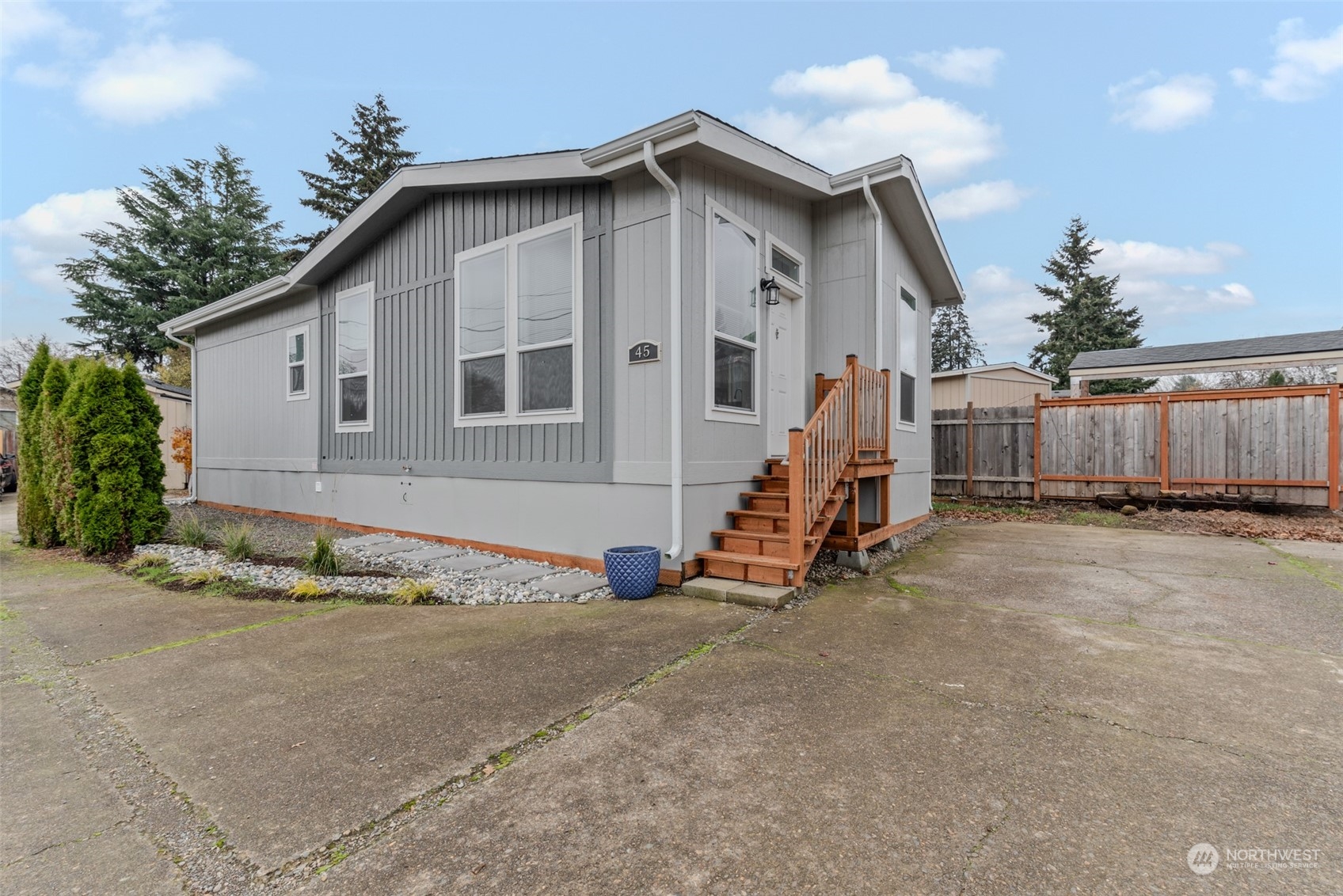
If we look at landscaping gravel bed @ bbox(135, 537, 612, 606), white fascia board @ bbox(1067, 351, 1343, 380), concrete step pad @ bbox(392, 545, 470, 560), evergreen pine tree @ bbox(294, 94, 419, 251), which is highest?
evergreen pine tree @ bbox(294, 94, 419, 251)

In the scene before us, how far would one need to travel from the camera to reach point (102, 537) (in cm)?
583

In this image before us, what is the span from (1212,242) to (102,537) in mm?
37299

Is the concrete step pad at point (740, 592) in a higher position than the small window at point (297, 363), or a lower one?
lower

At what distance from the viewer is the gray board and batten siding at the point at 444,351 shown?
5098 millimetres

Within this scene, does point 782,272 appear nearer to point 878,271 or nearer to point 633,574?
point 878,271

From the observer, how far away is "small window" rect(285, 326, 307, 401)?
328 inches

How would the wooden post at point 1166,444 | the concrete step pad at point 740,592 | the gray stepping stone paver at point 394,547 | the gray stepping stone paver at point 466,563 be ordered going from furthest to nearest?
the wooden post at point 1166,444 < the gray stepping stone paver at point 394,547 < the gray stepping stone paver at point 466,563 < the concrete step pad at point 740,592

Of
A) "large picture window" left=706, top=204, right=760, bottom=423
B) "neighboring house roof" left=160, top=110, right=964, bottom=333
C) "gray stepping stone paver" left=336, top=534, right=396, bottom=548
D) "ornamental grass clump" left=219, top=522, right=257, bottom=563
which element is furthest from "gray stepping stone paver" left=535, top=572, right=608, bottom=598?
"neighboring house roof" left=160, top=110, right=964, bottom=333

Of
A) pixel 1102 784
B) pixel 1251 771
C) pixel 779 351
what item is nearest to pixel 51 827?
pixel 1102 784

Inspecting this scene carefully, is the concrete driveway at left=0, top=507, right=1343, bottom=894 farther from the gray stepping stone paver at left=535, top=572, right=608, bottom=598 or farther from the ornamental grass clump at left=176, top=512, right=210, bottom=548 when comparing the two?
→ the ornamental grass clump at left=176, top=512, right=210, bottom=548

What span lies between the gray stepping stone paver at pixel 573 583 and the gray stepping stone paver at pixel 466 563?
2.76 feet

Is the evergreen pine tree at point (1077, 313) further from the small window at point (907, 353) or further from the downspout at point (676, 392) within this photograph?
the downspout at point (676, 392)

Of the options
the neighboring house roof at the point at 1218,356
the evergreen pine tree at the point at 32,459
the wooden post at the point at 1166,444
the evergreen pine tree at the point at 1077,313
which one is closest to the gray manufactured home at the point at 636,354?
the evergreen pine tree at the point at 32,459
